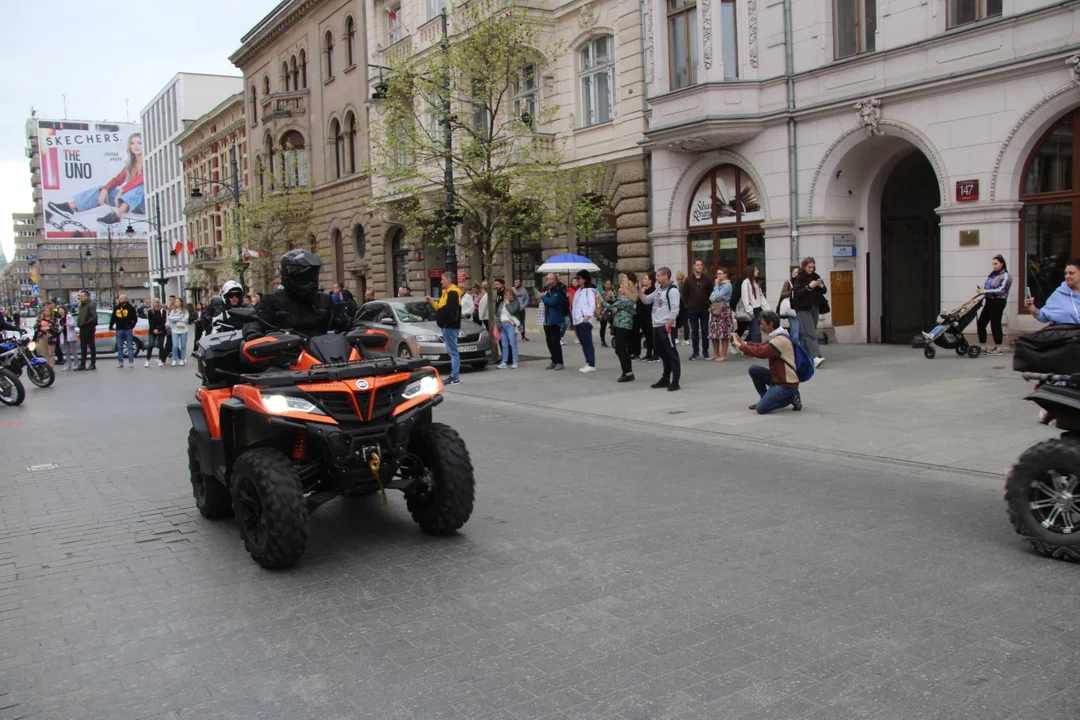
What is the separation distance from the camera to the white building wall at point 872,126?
15164mm

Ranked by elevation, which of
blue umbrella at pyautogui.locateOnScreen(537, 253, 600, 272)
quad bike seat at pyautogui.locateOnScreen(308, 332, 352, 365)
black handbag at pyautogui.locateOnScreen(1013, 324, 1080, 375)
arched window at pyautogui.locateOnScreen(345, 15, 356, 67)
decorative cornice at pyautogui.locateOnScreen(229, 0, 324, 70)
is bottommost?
black handbag at pyautogui.locateOnScreen(1013, 324, 1080, 375)

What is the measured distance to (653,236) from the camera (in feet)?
72.7

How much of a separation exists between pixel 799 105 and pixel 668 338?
800 centimetres

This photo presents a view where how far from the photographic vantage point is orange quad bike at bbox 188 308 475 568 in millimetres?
5164

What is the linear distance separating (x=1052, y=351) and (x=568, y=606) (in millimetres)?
3029

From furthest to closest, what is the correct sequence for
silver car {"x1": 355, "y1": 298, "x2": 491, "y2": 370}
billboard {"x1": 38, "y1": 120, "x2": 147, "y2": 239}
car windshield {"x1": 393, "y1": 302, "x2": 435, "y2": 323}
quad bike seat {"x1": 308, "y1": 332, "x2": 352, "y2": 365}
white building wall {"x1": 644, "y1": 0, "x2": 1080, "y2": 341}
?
billboard {"x1": 38, "y1": 120, "x2": 147, "y2": 239}, car windshield {"x1": 393, "y1": 302, "x2": 435, "y2": 323}, silver car {"x1": 355, "y1": 298, "x2": 491, "y2": 370}, white building wall {"x1": 644, "y1": 0, "x2": 1080, "y2": 341}, quad bike seat {"x1": 308, "y1": 332, "x2": 352, "y2": 365}

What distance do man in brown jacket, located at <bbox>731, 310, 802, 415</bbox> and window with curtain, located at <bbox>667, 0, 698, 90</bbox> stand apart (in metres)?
10.7

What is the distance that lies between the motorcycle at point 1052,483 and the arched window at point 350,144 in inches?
1343

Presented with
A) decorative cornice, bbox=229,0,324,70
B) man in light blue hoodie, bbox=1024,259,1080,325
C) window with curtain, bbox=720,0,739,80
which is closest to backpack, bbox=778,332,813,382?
man in light blue hoodie, bbox=1024,259,1080,325

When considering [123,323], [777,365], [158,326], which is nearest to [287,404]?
[777,365]

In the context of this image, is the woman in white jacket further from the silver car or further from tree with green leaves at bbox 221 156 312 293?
tree with green leaves at bbox 221 156 312 293

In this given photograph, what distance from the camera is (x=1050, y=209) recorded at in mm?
15367

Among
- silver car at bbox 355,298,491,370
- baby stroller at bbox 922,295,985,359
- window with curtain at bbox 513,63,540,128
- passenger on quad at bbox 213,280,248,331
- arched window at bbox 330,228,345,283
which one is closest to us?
passenger on quad at bbox 213,280,248,331

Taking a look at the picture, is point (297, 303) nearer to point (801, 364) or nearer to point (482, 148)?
point (801, 364)
